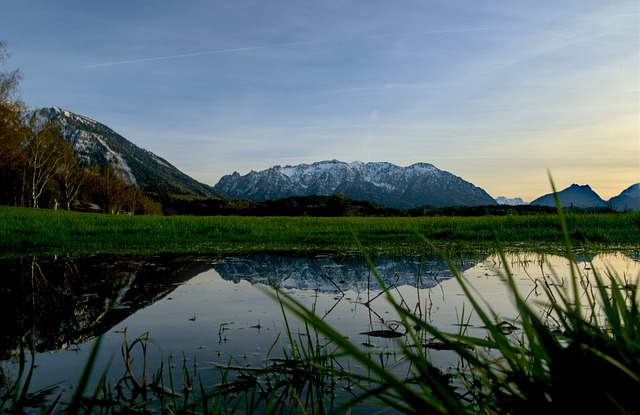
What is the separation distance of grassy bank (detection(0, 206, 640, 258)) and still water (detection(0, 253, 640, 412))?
4.49 meters

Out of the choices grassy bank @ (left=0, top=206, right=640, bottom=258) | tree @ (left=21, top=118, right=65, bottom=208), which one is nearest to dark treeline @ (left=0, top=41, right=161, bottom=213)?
tree @ (left=21, top=118, right=65, bottom=208)

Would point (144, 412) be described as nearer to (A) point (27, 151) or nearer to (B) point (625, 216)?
(B) point (625, 216)

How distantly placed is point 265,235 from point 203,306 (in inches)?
521

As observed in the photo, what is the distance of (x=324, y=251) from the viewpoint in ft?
47.3

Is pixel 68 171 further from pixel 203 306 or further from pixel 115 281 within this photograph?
pixel 203 306

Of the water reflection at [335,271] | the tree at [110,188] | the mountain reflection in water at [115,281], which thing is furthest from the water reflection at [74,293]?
the tree at [110,188]

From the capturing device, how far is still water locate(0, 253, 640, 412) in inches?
147

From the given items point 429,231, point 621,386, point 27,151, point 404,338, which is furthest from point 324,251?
point 27,151

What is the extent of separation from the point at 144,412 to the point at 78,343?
1846 mm

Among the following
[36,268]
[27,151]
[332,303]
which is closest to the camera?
[332,303]

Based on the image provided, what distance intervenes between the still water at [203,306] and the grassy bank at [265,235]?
4486 millimetres

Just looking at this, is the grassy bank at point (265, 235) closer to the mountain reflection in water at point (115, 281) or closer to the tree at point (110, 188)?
the mountain reflection in water at point (115, 281)

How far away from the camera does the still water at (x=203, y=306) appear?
147 inches

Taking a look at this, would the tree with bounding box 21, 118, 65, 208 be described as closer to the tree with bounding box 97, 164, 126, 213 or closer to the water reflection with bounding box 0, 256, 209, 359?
the tree with bounding box 97, 164, 126, 213
